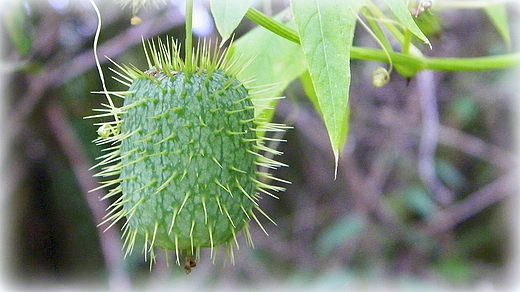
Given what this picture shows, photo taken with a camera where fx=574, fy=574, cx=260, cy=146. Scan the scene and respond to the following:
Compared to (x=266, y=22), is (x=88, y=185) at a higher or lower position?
lower

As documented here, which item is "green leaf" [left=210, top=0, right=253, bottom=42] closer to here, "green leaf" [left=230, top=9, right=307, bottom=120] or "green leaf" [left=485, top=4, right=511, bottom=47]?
"green leaf" [left=230, top=9, right=307, bottom=120]

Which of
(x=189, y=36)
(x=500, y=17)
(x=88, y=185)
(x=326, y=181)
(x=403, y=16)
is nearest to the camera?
(x=403, y=16)

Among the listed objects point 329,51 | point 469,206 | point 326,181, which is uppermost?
point 329,51

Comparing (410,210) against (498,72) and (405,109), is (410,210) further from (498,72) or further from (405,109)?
(498,72)

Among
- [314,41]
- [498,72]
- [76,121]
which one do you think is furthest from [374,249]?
[314,41]

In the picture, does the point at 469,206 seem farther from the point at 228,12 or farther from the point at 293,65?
the point at 228,12

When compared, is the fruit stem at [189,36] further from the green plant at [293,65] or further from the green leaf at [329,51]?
the green leaf at [329,51]

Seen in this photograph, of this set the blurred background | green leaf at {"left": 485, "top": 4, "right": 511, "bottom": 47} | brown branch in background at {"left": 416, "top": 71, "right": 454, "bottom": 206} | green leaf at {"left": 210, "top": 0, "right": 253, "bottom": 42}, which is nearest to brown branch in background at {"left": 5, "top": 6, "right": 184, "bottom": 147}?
the blurred background

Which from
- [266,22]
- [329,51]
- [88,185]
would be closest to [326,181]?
[88,185]
